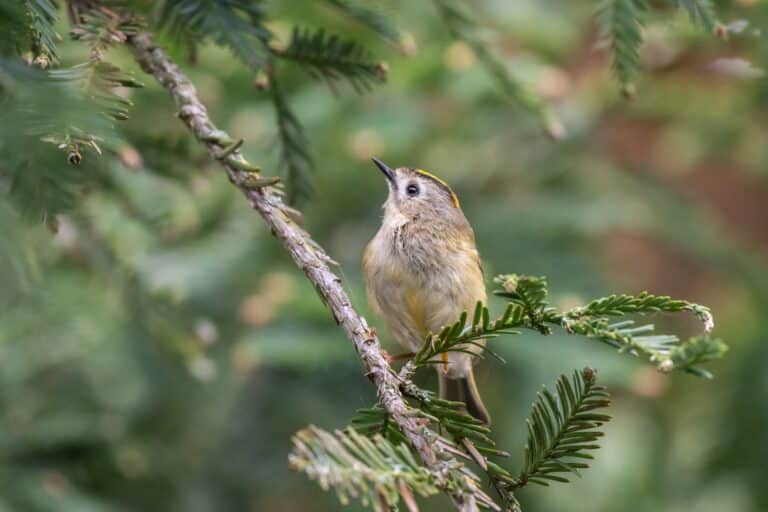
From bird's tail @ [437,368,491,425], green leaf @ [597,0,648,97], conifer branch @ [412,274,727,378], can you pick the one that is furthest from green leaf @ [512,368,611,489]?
bird's tail @ [437,368,491,425]

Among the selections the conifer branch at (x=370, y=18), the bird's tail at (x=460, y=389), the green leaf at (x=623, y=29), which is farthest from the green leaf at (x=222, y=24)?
the bird's tail at (x=460, y=389)

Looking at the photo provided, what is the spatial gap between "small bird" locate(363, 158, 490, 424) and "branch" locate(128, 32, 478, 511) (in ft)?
2.38

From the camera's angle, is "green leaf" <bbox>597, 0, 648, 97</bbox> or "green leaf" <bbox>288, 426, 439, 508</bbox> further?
"green leaf" <bbox>597, 0, 648, 97</bbox>

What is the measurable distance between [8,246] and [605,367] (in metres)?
2.17

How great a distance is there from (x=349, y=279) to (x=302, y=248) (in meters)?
2.02

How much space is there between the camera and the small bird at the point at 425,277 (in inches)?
78.2

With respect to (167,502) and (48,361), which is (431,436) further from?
(167,502)

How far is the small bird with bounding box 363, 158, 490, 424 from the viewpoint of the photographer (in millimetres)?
1985

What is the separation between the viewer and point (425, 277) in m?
2.00

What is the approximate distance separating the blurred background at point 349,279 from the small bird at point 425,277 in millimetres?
277

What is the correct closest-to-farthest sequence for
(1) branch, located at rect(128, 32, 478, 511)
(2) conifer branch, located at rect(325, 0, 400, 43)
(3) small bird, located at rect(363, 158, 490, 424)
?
(1) branch, located at rect(128, 32, 478, 511), (2) conifer branch, located at rect(325, 0, 400, 43), (3) small bird, located at rect(363, 158, 490, 424)

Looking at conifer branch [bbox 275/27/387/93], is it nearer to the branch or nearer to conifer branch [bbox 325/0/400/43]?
conifer branch [bbox 325/0/400/43]

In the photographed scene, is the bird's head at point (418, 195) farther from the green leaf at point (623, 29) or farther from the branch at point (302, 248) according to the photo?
the branch at point (302, 248)

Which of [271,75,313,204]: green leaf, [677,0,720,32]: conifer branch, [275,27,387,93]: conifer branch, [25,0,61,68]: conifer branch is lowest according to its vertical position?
[25,0,61,68]: conifer branch
